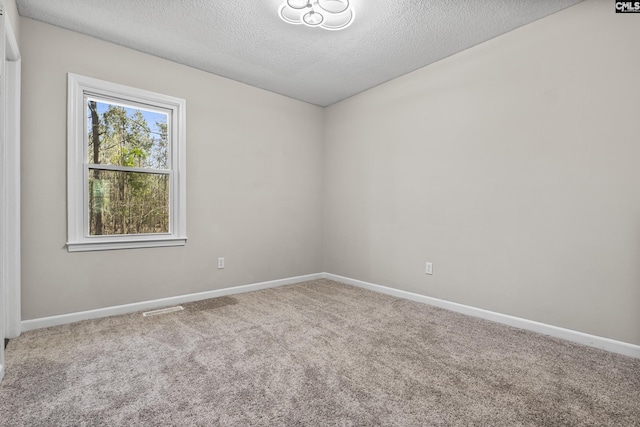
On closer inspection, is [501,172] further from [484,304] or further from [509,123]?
[484,304]

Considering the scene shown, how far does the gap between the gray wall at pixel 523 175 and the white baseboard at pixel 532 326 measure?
50mm

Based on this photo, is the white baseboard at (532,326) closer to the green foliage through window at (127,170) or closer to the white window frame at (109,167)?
the white window frame at (109,167)

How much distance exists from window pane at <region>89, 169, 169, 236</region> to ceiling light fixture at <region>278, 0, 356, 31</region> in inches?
79.0

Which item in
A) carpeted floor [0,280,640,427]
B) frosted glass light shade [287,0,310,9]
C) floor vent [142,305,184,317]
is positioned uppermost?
frosted glass light shade [287,0,310,9]

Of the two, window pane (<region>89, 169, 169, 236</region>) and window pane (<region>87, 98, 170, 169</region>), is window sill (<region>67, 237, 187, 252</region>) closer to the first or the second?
window pane (<region>89, 169, 169, 236</region>)

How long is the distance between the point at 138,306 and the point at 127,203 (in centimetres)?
101

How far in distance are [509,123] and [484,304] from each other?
64.2 inches

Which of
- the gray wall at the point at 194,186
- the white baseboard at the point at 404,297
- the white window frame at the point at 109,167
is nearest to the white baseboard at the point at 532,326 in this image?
the white baseboard at the point at 404,297

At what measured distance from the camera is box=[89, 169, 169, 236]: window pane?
9.61 feet

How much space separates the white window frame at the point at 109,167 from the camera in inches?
107

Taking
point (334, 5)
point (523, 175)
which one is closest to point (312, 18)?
point (334, 5)

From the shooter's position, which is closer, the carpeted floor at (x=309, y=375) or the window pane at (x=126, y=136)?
the carpeted floor at (x=309, y=375)

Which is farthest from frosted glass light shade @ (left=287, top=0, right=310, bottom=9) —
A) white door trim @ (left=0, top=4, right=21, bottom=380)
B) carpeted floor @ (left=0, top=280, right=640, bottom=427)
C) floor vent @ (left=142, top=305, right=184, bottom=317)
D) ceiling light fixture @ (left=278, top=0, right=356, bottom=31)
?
floor vent @ (left=142, top=305, right=184, bottom=317)

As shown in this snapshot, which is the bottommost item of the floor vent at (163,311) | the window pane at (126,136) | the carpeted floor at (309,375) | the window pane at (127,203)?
the floor vent at (163,311)
